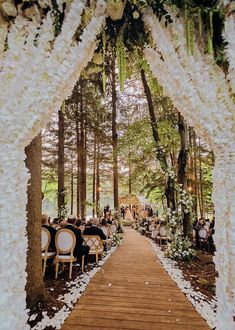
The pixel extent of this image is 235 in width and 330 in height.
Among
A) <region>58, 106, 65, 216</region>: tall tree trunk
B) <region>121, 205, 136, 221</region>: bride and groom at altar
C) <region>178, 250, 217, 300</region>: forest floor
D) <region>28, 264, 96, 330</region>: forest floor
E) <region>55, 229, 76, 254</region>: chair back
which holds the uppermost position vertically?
<region>58, 106, 65, 216</region>: tall tree trunk

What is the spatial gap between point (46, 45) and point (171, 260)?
7.76 metres

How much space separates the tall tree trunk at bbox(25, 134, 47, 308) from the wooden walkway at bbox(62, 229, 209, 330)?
2.33 feet

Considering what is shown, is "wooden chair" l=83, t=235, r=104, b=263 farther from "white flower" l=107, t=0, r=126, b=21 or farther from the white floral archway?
"white flower" l=107, t=0, r=126, b=21

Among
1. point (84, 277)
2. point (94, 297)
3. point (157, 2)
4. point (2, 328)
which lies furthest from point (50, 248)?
point (157, 2)

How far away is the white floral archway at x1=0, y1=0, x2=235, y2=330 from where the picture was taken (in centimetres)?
275

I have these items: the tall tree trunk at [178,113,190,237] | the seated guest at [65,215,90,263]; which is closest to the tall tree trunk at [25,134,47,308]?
the seated guest at [65,215,90,263]

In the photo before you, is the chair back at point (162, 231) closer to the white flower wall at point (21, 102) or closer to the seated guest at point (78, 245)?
the seated guest at point (78, 245)

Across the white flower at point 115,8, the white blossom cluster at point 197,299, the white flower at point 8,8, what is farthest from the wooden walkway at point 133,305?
the white flower at point 115,8

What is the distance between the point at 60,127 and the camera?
12352 millimetres

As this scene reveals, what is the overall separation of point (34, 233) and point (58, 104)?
7.77 feet

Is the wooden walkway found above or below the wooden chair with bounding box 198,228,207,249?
below

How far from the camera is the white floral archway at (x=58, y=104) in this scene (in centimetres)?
275

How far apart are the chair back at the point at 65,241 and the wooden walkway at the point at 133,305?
2.98 ft

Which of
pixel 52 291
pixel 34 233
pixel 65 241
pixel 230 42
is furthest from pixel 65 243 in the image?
pixel 230 42
